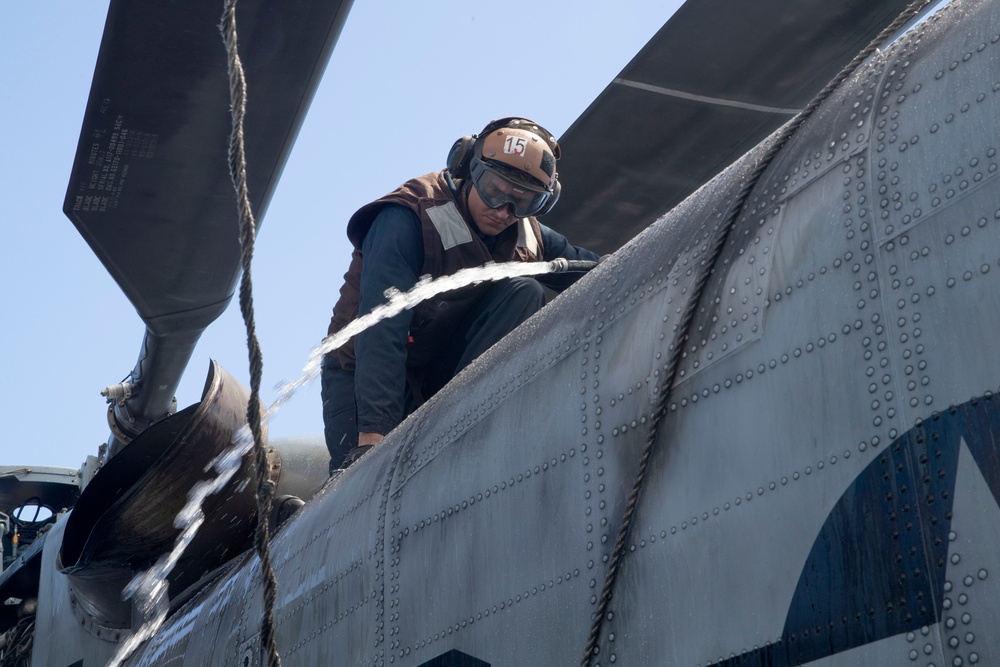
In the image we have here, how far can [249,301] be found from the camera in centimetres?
239

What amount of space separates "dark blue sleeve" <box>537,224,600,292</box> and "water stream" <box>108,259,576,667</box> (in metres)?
0.08

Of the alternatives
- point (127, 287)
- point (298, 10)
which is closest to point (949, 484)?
point (298, 10)

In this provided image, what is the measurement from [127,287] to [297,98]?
151 centimetres

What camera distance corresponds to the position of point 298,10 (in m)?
3.19

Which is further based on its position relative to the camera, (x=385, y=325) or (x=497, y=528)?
(x=385, y=325)

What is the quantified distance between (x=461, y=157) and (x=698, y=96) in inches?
41.4

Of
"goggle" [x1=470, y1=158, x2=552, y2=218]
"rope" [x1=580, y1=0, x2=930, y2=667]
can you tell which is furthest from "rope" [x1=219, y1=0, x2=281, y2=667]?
"goggle" [x1=470, y1=158, x2=552, y2=218]

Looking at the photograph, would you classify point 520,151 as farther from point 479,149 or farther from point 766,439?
point 766,439

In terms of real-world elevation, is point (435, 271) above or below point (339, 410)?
above

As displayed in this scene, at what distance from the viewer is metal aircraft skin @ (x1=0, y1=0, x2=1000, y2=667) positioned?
5.65ft

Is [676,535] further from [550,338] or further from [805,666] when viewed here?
[550,338]

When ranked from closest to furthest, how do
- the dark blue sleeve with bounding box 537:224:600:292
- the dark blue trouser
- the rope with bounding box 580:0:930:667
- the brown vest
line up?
1. the rope with bounding box 580:0:930:667
2. the dark blue trouser
3. the brown vest
4. the dark blue sleeve with bounding box 537:224:600:292

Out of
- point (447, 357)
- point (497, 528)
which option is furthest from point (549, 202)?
point (497, 528)

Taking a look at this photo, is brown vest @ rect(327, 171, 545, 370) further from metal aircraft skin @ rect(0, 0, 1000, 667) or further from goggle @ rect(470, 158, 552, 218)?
metal aircraft skin @ rect(0, 0, 1000, 667)
